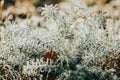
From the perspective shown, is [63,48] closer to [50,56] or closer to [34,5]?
[50,56]

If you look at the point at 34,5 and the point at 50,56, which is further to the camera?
the point at 34,5

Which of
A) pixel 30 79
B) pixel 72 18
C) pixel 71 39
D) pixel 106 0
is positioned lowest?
pixel 30 79

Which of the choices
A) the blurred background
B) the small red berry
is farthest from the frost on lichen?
the blurred background

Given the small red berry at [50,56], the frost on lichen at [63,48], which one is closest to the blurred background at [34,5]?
the frost on lichen at [63,48]

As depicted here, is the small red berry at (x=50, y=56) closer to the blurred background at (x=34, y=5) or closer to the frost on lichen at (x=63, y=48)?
the frost on lichen at (x=63, y=48)

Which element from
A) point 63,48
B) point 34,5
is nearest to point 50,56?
point 63,48

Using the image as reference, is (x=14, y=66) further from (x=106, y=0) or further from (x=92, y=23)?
(x=106, y=0)

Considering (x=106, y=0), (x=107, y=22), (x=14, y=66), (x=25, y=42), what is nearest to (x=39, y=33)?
(x=25, y=42)

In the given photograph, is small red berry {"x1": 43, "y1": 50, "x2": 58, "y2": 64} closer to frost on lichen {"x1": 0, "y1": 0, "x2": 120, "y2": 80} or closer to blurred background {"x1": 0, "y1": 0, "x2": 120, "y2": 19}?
frost on lichen {"x1": 0, "y1": 0, "x2": 120, "y2": 80}
